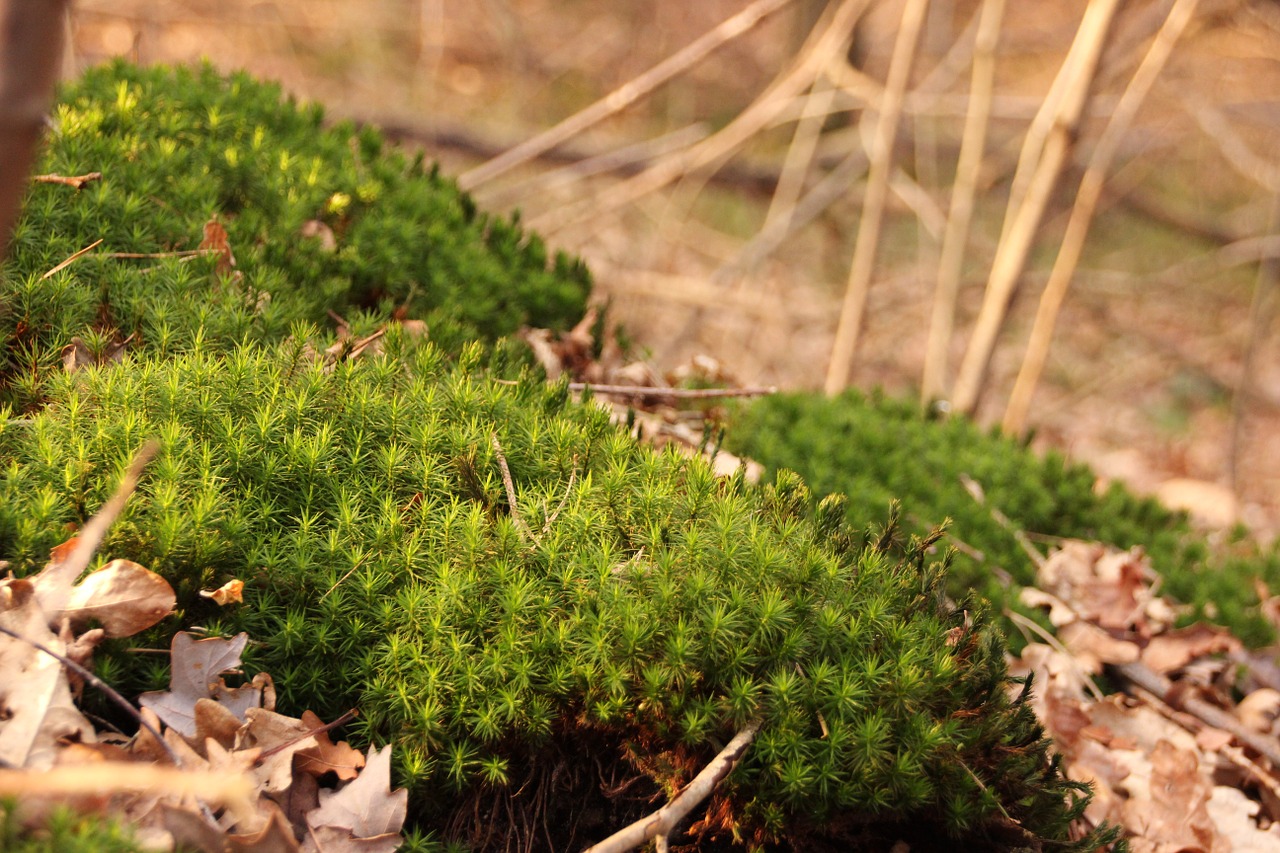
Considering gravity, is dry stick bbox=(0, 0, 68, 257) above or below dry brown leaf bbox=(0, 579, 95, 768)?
above

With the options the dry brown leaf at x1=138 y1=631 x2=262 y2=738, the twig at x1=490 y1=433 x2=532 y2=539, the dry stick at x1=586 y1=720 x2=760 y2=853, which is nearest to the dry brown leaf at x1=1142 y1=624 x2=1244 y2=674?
the dry stick at x1=586 y1=720 x2=760 y2=853

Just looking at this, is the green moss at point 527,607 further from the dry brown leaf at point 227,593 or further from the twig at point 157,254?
the twig at point 157,254

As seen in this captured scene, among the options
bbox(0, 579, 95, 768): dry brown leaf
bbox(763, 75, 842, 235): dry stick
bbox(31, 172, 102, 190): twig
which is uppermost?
bbox(763, 75, 842, 235): dry stick

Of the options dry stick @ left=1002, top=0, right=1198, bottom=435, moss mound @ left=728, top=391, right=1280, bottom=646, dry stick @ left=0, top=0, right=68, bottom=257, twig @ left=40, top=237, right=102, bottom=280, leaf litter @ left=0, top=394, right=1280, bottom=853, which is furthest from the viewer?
dry stick @ left=1002, top=0, right=1198, bottom=435

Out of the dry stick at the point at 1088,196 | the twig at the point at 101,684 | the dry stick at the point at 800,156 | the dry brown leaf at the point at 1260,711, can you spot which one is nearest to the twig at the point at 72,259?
the twig at the point at 101,684

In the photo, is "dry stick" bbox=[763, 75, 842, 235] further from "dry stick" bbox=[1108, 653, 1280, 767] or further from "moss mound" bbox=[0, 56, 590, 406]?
"dry stick" bbox=[1108, 653, 1280, 767]

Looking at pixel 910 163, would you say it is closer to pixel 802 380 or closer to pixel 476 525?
pixel 802 380
